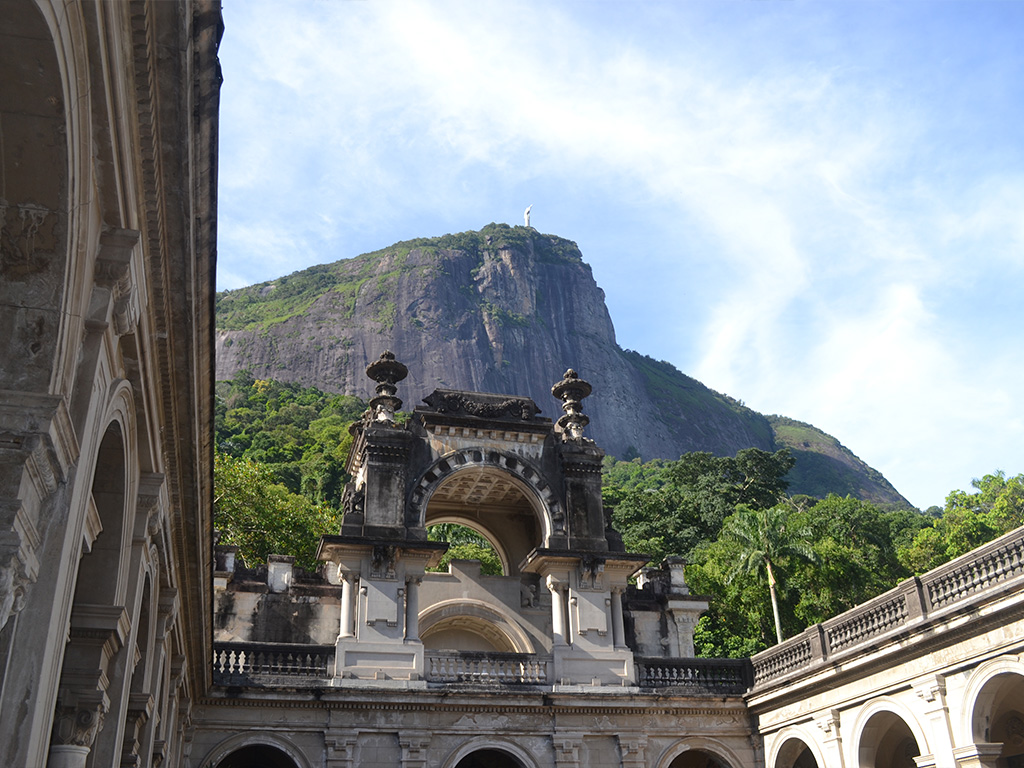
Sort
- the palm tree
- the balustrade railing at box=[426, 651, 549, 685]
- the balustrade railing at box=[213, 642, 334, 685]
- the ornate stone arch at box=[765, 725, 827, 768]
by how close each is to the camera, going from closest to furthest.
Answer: the ornate stone arch at box=[765, 725, 827, 768], the balustrade railing at box=[213, 642, 334, 685], the balustrade railing at box=[426, 651, 549, 685], the palm tree

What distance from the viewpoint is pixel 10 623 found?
5.57 meters

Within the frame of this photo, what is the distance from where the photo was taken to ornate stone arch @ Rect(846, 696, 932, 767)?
18.5 meters

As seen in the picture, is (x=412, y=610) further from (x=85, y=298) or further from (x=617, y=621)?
(x=85, y=298)

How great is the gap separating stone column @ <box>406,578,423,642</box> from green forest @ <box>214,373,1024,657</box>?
7.18 meters

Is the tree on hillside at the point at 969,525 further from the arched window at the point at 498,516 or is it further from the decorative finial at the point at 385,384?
the decorative finial at the point at 385,384

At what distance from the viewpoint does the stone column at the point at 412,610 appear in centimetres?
2333

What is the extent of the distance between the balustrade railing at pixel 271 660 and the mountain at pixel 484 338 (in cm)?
10939

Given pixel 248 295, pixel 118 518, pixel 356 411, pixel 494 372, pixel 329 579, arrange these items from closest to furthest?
pixel 118 518
pixel 329 579
pixel 356 411
pixel 494 372
pixel 248 295

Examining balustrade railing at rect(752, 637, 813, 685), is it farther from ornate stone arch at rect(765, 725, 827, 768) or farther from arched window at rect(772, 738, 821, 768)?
arched window at rect(772, 738, 821, 768)

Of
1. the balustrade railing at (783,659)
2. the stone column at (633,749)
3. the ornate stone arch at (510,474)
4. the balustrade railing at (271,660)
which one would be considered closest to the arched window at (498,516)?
the ornate stone arch at (510,474)

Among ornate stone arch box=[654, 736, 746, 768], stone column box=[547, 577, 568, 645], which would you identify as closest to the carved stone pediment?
stone column box=[547, 577, 568, 645]

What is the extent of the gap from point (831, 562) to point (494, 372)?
113496 mm

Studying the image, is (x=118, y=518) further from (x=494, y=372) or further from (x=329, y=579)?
(x=494, y=372)

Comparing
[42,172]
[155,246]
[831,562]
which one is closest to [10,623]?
[42,172]
